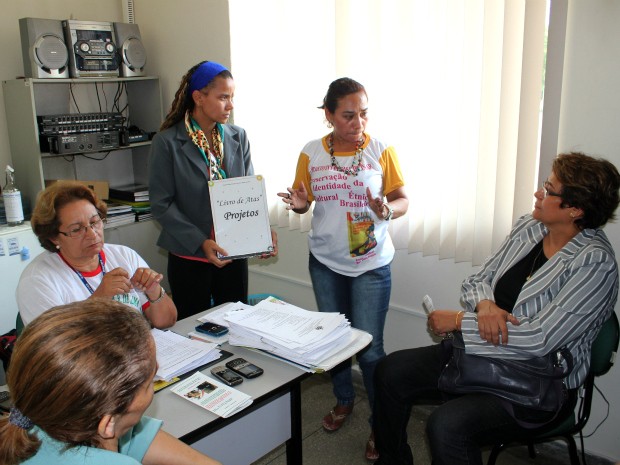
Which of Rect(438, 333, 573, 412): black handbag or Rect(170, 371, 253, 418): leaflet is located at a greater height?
Rect(170, 371, 253, 418): leaflet

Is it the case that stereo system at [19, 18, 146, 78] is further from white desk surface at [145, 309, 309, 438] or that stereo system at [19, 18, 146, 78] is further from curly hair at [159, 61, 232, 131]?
white desk surface at [145, 309, 309, 438]

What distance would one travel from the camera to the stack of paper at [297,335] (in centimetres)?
175

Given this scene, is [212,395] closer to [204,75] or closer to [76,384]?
[76,384]

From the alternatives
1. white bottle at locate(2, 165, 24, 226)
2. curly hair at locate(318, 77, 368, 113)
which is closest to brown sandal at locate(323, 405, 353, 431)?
curly hair at locate(318, 77, 368, 113)

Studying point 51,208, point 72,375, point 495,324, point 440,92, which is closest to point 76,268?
point 51,208

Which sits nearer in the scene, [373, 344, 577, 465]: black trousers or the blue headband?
[373, 344, 577, 465]: black trousers

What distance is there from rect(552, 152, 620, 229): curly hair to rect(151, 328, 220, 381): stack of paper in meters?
1.29

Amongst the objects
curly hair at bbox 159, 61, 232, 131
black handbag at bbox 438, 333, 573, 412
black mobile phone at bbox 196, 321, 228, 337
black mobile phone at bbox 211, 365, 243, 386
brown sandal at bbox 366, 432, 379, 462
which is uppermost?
curly hair at bbox 159, 61, 232, 131

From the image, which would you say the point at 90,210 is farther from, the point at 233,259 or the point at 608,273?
the point at 608,273

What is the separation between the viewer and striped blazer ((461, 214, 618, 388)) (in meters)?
1.81

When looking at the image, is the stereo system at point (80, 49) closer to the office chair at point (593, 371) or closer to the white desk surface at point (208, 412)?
the white desk surface at point (208, 412)

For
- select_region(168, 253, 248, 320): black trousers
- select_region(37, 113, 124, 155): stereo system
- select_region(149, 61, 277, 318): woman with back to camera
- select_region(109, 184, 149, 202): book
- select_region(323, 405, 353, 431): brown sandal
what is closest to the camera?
select_region(149, 61, 277, 318): woman with back to camera

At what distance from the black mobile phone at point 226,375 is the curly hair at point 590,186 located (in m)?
1.22

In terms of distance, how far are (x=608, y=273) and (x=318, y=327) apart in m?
0.97
